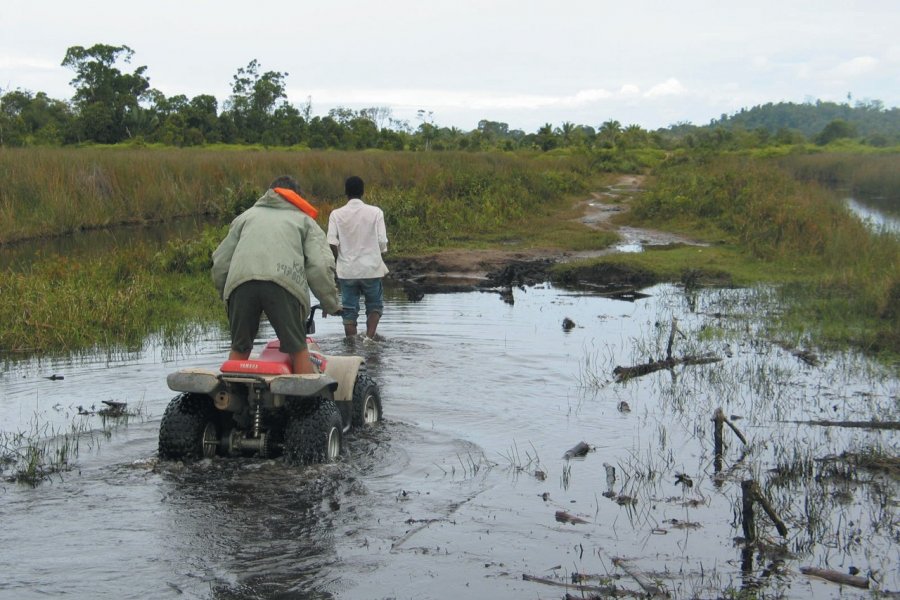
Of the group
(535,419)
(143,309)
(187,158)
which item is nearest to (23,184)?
(187,158)

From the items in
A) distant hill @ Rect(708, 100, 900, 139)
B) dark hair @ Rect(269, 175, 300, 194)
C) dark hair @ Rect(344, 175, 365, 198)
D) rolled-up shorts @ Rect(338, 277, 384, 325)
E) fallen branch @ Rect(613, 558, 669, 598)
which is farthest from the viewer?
distant hill @ Rect(708, 100, 900, 139)

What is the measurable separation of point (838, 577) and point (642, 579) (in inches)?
39.7

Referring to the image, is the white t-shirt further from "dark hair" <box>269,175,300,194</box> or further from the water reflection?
the water reflection

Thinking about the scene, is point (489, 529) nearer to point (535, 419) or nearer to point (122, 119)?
point (535, 419)

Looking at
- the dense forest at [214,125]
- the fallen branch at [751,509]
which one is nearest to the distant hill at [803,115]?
the dense forest at [214,125]

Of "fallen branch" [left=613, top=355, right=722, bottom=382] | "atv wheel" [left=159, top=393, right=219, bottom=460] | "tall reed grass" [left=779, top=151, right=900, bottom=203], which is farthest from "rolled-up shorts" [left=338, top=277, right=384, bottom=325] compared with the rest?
"tall reed grass" [left=779, top=151, right=900, bottom=203]

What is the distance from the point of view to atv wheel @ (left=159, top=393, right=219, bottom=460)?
21.4 ft

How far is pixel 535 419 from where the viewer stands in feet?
27.0

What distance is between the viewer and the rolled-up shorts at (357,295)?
11172 millimetres

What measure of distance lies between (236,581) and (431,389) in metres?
4.47

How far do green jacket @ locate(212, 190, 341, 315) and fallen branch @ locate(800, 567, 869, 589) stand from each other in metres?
3.54

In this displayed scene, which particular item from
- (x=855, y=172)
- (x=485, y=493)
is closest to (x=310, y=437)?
(x=485, y=493)

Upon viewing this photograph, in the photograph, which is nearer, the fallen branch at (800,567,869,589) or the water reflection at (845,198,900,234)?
the fallen branch at (800,567,869,589)

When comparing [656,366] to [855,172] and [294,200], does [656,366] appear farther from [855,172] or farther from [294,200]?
[855,172]
